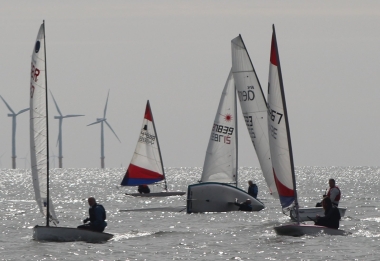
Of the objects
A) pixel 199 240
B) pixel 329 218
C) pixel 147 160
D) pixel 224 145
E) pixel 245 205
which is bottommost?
pixel 199 240

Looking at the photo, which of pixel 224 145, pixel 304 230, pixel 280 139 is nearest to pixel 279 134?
pixel 280 139

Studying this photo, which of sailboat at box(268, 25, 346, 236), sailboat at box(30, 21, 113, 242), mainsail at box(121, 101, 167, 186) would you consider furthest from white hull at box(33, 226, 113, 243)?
mainsail at box(121, 101, 167, 186)

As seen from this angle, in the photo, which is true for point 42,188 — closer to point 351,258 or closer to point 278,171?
point 278,171

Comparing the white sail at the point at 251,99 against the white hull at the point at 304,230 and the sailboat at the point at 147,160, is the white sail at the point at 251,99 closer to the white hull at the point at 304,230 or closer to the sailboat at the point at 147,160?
the white hull at the point at 304,230

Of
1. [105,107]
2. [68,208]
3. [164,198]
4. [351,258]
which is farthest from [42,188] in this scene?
[105,107]

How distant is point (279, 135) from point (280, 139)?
0.49 ft

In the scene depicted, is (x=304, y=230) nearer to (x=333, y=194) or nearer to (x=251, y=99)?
(x=333, y=194)

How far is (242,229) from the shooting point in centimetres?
3728

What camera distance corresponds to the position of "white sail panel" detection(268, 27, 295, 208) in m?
32.4

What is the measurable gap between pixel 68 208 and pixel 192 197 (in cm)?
1324

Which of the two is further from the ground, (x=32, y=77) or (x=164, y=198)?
(x=32, y=77)

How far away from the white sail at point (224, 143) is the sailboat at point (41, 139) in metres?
16.7

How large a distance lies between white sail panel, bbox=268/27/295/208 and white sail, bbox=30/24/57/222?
7436 millimetres

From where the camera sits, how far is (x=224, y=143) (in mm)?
48625
